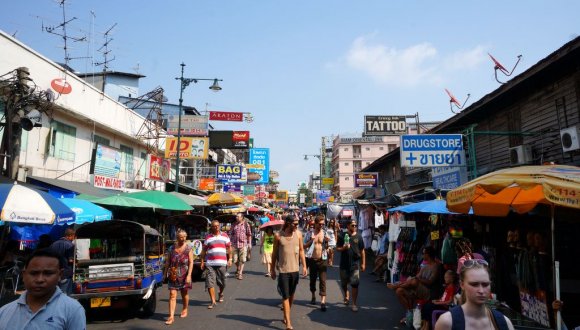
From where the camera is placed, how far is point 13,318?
8.70 ft

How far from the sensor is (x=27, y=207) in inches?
229

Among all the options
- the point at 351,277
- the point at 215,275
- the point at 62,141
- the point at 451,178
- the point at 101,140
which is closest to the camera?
the point at 351,277

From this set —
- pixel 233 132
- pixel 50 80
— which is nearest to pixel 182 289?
pixel 50 80

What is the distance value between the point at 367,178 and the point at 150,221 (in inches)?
613

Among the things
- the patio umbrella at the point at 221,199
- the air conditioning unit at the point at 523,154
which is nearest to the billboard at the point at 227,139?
the patio umbrella at the point at 221,199

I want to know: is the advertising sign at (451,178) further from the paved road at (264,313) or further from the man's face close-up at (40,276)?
the man's face close-up at (40,276)

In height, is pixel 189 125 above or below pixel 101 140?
above

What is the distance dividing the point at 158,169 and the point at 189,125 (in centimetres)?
388

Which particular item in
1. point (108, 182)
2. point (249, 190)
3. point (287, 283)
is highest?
point (249, 190)

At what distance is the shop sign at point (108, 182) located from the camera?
15.3 metres

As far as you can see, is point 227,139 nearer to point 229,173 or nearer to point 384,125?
point 229,173

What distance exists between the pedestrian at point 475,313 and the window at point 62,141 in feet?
47.0

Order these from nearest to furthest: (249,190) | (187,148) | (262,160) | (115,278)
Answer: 1. (115,278)
2. (187,148)
3. (262,160)
4. (249,190)

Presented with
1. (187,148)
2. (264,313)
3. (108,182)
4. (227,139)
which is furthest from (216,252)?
(227,139)
